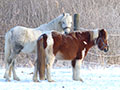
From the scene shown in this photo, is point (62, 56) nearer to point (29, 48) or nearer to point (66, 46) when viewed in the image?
point (66, 46)

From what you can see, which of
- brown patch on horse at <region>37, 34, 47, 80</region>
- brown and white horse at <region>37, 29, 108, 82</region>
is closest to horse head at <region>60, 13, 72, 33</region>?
brown and white horse at <region>37, 29, 108, 82</region>

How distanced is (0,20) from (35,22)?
1626mm

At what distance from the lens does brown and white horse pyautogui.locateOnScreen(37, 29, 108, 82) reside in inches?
284

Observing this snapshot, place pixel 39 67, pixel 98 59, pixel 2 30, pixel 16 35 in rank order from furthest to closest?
pixel 2 30
pixel 98 59
pixel 16 35
pixel 39 67

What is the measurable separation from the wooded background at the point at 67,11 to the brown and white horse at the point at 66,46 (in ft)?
14.5

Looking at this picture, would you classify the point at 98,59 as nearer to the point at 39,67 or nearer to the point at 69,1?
the point at 69,1

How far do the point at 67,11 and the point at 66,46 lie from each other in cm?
704

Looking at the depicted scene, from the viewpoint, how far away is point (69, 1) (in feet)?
48.3

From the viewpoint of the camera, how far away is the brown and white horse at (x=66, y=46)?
7207 mm

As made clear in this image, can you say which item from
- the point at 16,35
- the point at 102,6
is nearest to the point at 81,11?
the point at 102,6

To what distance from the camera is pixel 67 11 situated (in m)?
14.3

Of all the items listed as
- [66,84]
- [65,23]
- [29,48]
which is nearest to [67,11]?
[65,23]

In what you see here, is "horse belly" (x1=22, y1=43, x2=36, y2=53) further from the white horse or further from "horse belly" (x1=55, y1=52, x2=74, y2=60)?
"horse belly" (x1=55, y1=52, x2=74, y2=60)

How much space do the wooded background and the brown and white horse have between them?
4408 millimetres
